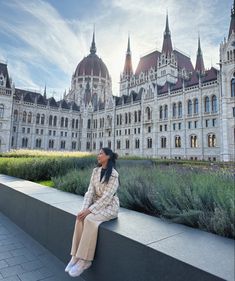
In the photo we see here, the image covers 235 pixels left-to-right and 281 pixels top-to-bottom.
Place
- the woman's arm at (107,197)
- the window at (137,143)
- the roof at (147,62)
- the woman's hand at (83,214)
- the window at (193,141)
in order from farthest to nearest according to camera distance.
→ the roof at (147,62), the window at (137,143), the window at (193,141), the woman's arm at (107,197), the woman's hand at (83,214)

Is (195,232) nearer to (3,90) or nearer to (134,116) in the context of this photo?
(134,116)

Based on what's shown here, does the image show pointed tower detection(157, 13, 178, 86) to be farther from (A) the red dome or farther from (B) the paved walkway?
(B) the paved walkway

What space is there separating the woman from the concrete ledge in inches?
5.2

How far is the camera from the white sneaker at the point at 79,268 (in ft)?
9.74

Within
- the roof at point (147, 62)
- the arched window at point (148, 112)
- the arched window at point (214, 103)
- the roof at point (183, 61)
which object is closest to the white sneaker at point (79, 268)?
the arched window at point (214, 103)

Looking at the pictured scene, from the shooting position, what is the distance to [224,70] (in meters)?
34.6

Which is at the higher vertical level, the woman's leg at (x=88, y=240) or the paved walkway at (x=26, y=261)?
the woman's leg at (x=88, y=240)

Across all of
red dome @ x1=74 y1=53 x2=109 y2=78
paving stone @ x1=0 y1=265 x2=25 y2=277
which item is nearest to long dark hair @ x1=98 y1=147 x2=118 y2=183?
paving stone @ x1=0 y1=265 x2=25 y2=277

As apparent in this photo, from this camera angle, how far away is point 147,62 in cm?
6881

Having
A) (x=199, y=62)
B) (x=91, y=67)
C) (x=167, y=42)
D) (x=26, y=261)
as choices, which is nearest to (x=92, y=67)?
(x=91, y=67)

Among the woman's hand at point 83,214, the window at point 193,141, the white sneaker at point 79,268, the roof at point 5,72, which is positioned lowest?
the white sneaker at point 79,268

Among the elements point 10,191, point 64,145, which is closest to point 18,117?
point 64,145

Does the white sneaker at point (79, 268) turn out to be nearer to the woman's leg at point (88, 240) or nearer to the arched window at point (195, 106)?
the woman's leg at point (88, 240)

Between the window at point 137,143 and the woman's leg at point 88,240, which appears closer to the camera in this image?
the woman's leg at point 88,240
